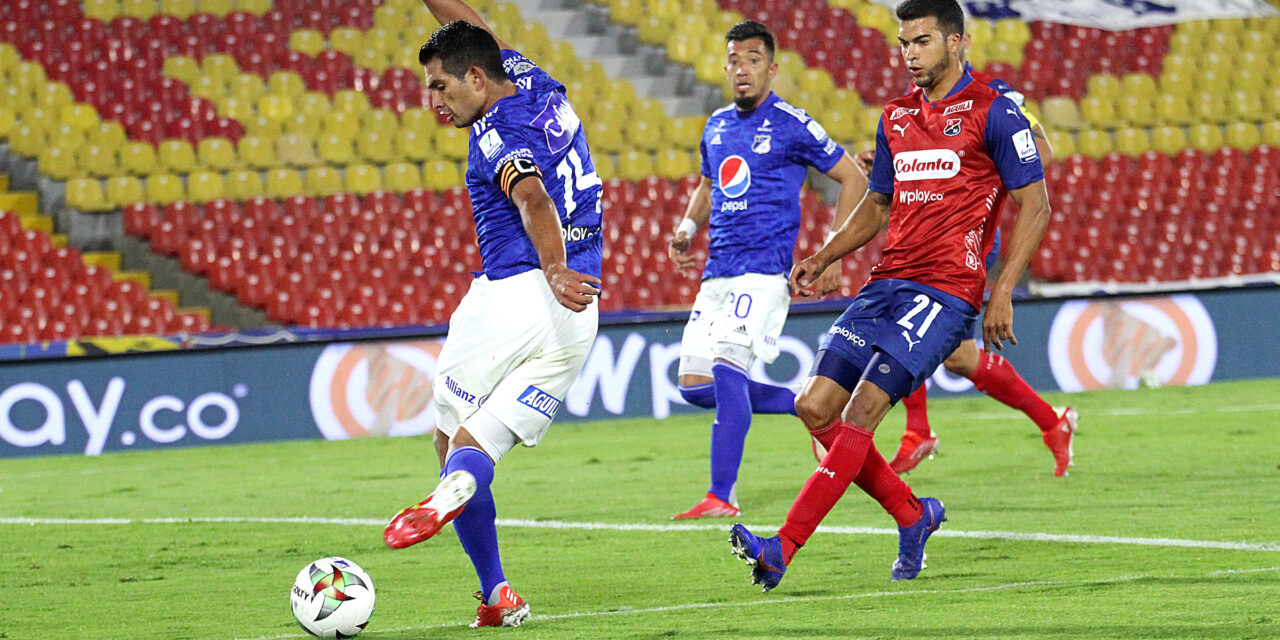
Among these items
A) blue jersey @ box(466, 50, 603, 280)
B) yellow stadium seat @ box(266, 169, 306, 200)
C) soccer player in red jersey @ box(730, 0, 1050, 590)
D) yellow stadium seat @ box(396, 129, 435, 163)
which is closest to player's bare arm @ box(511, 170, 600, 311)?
blue jersey @ box(466, 50, 603, 280)

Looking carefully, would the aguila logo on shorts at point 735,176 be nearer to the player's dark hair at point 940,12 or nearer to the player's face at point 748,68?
the player's face at point 748,68

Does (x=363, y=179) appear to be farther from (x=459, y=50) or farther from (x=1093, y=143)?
(x=459, y=50)

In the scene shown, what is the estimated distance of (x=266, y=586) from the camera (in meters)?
5.52

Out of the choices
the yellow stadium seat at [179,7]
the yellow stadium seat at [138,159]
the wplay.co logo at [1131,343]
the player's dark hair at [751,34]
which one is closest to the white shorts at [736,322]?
the player's dark hair at [751,34]

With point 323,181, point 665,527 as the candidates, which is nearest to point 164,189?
point 323,181

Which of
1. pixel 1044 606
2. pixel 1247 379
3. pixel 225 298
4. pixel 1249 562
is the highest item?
pixel 1044 606

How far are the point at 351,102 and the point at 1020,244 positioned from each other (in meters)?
13.3

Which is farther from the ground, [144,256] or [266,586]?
[266,586]

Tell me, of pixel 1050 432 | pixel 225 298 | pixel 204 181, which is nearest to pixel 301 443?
pixel 225 298

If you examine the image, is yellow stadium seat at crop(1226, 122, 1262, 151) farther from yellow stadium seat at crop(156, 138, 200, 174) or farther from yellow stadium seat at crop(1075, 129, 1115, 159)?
yellow stadium seat at crop(156, 138, 200, 174)

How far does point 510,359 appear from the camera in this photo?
4.55m

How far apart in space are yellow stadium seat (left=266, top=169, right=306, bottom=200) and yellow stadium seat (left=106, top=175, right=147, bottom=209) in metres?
1.29

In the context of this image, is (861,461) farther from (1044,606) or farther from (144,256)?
(144,256)

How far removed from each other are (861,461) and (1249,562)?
4.58 ft
